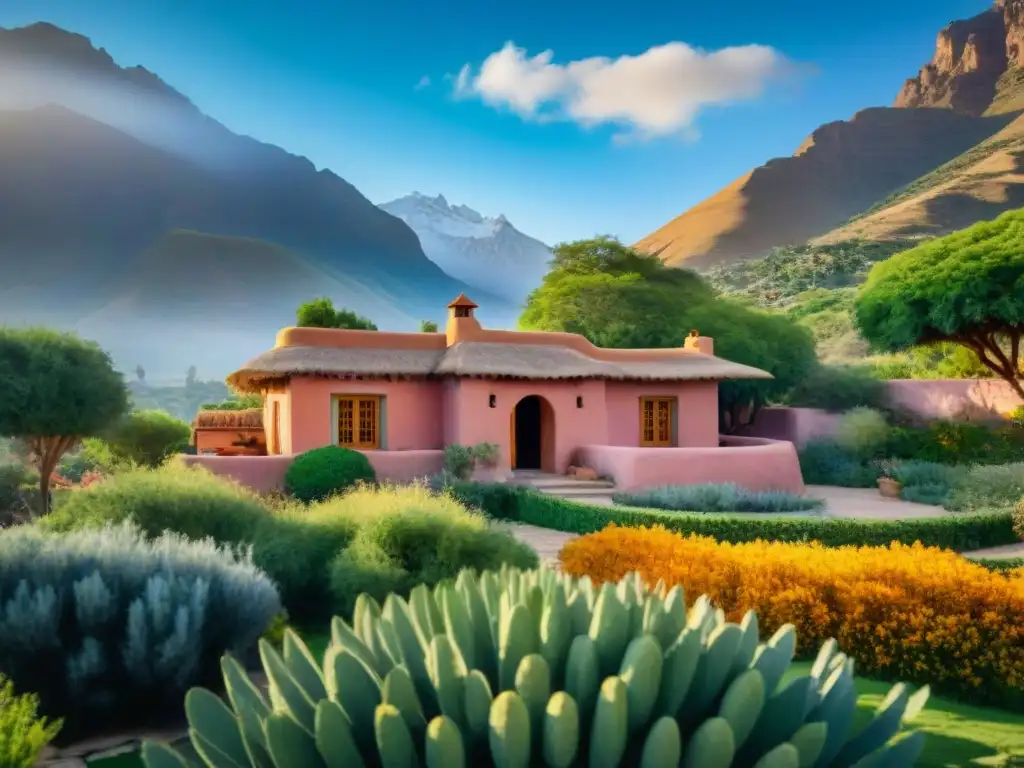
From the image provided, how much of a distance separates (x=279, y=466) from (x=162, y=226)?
11152 centimetres

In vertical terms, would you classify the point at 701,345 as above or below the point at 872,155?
below

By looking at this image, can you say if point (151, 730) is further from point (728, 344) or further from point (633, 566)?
point (728, 344)

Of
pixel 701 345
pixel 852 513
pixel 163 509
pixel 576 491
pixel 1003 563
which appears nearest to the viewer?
pixel 163 509

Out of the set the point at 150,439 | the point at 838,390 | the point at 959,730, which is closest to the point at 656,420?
the point at 838,390

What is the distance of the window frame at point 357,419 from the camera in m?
19.8

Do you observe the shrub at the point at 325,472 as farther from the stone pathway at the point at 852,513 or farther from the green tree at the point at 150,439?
the green tree at the point at 150,439

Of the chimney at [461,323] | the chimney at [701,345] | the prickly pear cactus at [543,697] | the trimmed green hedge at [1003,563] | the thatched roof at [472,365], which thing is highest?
the chimney at [461,323]

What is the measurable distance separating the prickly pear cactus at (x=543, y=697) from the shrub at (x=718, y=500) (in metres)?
13.1

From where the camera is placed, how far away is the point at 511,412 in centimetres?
2023

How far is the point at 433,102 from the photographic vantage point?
5841 cm

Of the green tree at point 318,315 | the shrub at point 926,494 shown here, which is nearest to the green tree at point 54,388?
the green tree at point 318,315

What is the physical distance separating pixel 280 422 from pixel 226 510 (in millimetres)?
11394

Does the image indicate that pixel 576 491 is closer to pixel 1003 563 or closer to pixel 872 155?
pixel 1003 563

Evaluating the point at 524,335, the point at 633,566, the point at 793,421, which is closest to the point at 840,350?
the point at 793,421
